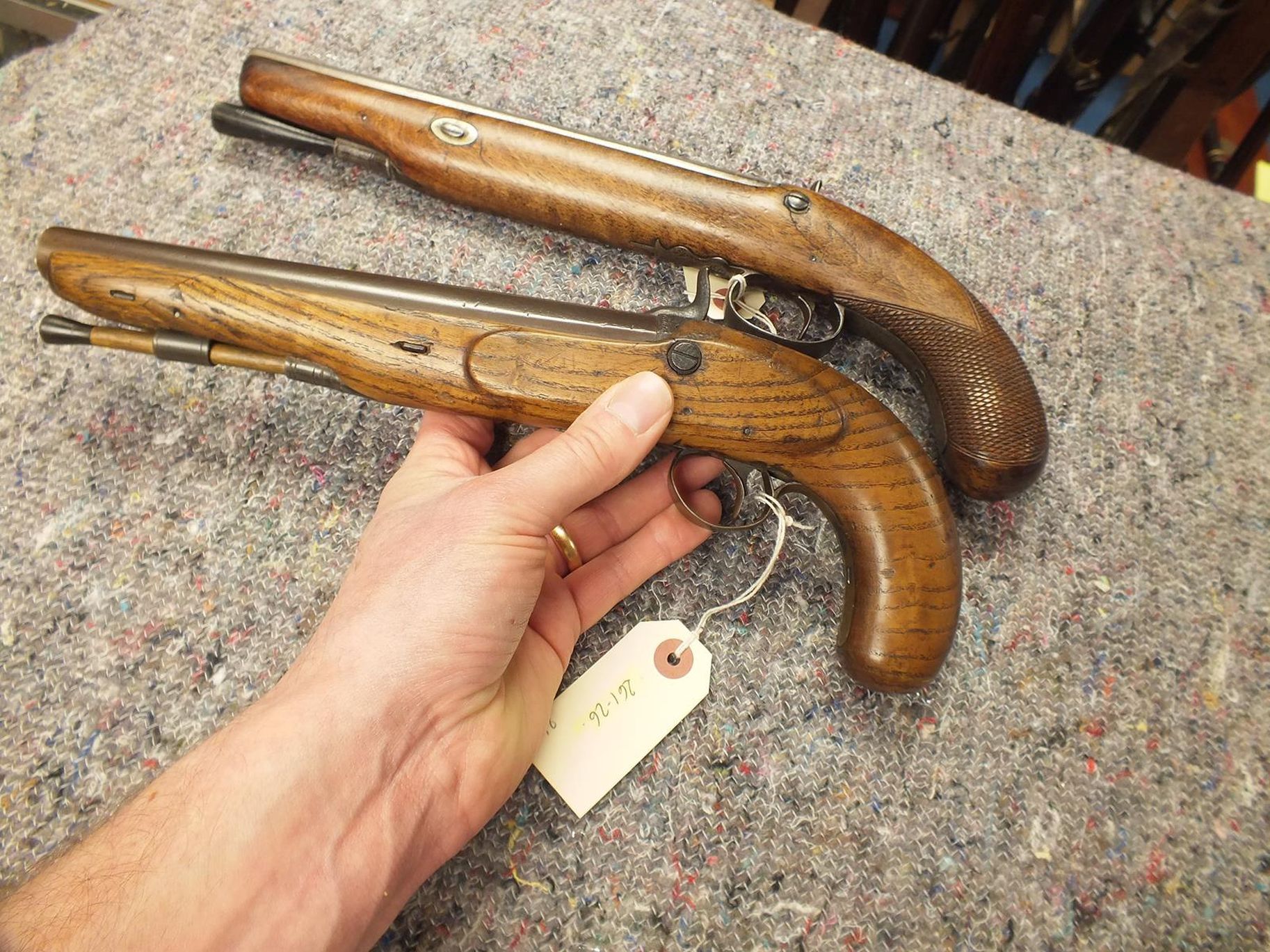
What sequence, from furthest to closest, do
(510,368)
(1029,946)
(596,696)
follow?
(596,696)
(1029,946)
(510,368)

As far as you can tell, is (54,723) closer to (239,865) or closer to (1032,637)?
(239,865)

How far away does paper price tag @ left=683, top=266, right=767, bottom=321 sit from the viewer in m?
1.54

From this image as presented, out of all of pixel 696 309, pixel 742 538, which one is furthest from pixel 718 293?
pixel 742 538

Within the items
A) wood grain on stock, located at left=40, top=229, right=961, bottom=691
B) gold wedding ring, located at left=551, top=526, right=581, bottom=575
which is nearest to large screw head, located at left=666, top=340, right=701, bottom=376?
wood grain on stock, located at left=40, top=229, right=961, bottom=691

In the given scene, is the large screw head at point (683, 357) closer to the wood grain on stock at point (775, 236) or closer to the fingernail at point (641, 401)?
the fingernail at point (641, 401)

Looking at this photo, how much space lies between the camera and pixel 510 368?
125cm

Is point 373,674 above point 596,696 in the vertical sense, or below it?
above

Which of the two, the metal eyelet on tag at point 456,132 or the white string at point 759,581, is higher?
the metal eyelet on tag at point 456,132

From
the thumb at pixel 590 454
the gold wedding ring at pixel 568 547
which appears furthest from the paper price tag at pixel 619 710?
the thumb at pixel 590 454

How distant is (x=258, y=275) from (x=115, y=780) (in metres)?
0.97

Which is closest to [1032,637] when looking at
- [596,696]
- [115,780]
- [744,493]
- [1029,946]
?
[1029,946]

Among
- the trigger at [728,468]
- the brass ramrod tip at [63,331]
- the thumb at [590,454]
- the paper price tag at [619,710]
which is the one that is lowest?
the paper price tag at [619,710]

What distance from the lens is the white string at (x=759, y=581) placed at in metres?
1.44

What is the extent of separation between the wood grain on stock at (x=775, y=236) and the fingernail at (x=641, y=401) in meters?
0.42
